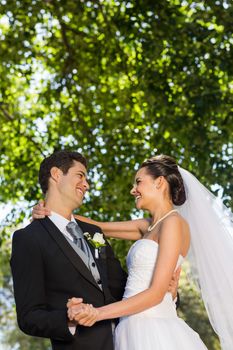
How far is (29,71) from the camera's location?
11.1 m

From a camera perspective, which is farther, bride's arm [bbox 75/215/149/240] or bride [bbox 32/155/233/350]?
bride's arm [bbox 75/215/149/240]

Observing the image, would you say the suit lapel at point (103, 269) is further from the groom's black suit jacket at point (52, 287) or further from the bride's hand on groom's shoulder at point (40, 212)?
the bride's hand on groom's shoulder at point (40, 212)

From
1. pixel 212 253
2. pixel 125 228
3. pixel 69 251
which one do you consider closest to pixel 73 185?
pixel 69 251

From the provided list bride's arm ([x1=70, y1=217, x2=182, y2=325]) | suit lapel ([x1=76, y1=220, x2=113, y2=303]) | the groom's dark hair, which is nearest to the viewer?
bride's arm ([x1=70, y1=217, x2=182, y2=325])

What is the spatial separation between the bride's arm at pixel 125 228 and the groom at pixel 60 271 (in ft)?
1.99

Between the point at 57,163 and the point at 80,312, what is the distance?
1141 mm

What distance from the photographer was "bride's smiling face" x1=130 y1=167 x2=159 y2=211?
16.3 feet

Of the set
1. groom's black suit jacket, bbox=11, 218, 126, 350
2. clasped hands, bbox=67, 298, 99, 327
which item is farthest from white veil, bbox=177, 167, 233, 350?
clasped hands, bbox=67, 298, 99, 327

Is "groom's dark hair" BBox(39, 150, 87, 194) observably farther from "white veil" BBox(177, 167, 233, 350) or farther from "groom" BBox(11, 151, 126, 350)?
"white veil" BBox(177, 167, 233, 350)

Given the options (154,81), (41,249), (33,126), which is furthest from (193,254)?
(33,126)

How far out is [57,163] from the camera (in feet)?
16.0

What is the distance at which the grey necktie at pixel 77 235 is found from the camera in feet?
15.1

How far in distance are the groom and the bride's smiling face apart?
0.36m

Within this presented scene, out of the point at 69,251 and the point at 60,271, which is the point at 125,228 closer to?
the point at 69,251
